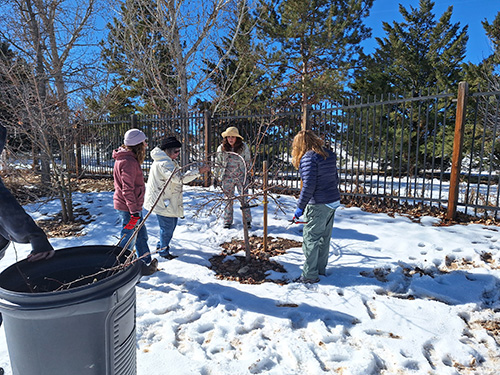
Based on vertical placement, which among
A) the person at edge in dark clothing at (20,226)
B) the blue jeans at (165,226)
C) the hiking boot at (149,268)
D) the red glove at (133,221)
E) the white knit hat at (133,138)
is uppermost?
the white knit hat at (133,138)

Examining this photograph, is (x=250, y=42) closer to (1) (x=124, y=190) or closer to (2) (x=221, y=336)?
(1) (x=124, y=190)

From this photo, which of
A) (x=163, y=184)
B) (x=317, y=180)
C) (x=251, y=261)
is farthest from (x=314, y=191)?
(x=163, y=184)

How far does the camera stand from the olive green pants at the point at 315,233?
329cm

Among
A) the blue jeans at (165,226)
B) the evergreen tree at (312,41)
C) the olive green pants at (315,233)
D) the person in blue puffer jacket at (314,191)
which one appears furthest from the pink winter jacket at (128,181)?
the evergreen tree at (312,41)

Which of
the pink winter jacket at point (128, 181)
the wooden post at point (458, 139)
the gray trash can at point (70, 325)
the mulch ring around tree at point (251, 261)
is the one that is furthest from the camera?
the wooden post at point (458, 139)

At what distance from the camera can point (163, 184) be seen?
12.7 ft

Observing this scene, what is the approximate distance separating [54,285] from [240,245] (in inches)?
119

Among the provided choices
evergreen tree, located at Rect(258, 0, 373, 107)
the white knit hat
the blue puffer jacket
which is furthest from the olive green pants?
evergreen tree, located at Rect(258, 0, 373, 107)

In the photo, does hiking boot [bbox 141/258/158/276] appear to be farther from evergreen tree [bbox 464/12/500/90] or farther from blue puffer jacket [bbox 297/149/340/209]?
evergreen tree [bbox 464/12/500/90]

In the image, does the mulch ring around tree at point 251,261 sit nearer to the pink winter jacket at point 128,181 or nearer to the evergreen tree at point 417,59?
the pink winter jacket at point 128,181

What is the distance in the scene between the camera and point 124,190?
3.42m

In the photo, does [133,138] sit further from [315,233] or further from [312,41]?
[312,41]

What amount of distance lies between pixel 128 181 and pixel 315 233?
213 centimetres

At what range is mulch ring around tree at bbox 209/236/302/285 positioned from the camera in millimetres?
3633
